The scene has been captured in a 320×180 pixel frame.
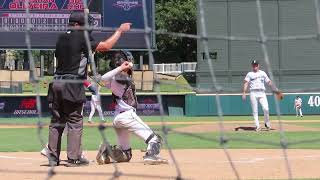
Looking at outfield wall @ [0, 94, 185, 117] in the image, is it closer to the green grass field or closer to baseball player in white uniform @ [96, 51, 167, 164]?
the green grass field

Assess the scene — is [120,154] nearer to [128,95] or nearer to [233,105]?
[128,95]

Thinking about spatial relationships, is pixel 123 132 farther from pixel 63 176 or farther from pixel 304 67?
pixel 304 67

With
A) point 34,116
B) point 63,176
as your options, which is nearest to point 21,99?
point 34,116

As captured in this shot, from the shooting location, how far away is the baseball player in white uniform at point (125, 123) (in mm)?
8203

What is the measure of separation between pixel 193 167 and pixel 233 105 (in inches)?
687

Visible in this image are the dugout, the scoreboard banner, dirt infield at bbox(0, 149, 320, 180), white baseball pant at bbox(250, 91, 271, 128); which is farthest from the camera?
the dugout

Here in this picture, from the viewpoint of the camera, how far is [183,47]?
107 ft

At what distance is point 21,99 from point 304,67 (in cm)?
1328

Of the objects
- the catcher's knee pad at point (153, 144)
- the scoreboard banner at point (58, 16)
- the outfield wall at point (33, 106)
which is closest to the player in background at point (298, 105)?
the outfield wall at point (33, 106)

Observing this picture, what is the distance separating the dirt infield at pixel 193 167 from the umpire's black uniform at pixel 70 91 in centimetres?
29

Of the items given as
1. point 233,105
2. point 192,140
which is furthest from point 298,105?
point 192,140

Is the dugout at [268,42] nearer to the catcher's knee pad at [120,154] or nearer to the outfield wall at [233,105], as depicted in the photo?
the outfield wall at [233,105]

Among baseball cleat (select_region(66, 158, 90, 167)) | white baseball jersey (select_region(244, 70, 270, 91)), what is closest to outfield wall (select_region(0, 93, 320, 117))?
white baseball jersey (select_region(244, 70, 270, 91))

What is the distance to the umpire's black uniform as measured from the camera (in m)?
7.74
